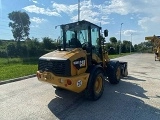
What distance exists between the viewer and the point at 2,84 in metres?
8.56

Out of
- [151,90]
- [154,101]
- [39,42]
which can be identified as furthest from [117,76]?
[39,42]

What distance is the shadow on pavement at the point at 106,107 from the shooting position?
15.8ft

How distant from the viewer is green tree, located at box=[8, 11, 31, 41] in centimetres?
3881

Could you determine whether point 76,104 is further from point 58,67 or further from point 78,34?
point 78,34

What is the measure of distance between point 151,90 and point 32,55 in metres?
24.1

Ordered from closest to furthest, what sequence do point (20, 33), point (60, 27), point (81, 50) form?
point (81, 50) → point (60, 27) → point (20, 33)

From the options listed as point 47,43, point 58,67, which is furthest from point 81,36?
point 47,43

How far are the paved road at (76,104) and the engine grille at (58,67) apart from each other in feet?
Result: 3.39

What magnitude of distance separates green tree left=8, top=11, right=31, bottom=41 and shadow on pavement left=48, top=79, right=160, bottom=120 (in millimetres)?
34734

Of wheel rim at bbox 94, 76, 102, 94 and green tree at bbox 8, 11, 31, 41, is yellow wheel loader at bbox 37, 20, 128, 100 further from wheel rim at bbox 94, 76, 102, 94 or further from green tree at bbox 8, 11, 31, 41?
green tree at bbox 8, 11, 31, 41

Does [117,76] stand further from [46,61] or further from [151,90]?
[46,61]

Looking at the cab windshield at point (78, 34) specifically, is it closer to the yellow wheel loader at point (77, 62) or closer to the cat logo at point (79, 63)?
the yellow wheel loader at point (77, 62)

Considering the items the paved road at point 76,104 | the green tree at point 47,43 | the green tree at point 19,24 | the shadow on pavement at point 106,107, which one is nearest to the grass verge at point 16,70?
the paved road at point 76,104

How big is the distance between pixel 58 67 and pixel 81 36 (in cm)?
158
